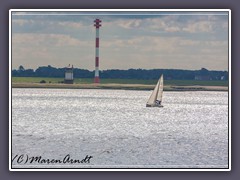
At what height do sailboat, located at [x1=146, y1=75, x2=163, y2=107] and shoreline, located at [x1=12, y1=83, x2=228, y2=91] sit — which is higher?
shoreline, located at [x1=12, y1=83, x2=228, y2=91]

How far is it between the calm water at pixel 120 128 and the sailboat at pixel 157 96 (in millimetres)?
137

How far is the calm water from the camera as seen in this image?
13.4 meters

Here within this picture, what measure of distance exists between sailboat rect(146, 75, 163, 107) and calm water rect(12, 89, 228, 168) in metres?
0.14

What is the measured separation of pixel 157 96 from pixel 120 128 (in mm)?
805

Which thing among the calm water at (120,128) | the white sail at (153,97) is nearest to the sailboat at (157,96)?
the white sail at (153,97)

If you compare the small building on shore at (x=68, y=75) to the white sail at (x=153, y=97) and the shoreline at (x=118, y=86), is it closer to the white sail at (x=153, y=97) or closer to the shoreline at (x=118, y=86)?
the shoreline at (x=118, y=86)

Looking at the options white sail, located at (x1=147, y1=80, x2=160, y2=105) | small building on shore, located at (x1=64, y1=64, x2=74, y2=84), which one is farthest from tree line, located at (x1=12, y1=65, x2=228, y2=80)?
white sail, located at (x1=147, y1=80, x2=160, y2=105)

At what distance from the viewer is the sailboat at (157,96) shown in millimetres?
13930

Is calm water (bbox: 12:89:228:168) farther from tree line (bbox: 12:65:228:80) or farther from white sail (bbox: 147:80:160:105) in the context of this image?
tree line (bbox: 12:65:228:80)

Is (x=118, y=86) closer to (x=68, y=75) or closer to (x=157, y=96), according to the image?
(x=157, y=96)
